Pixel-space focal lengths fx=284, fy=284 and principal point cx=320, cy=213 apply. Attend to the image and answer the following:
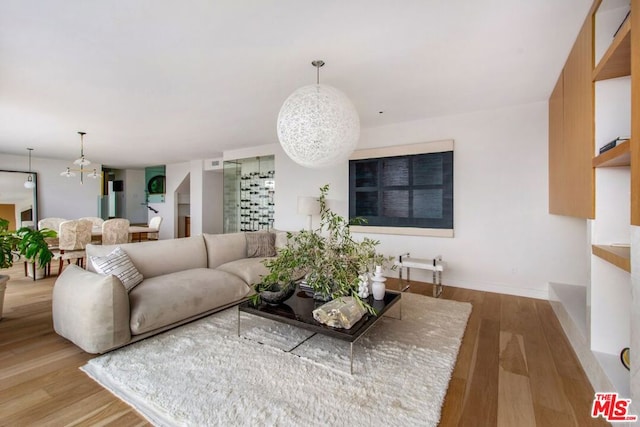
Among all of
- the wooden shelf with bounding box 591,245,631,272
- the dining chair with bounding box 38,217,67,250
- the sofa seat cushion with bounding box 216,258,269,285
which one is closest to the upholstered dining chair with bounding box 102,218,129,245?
the dining chair with bounding box 38,217,67,250

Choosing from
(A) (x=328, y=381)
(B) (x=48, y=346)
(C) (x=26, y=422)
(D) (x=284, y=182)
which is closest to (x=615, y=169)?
(A) (x=328, y=381)

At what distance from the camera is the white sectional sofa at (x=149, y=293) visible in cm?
213

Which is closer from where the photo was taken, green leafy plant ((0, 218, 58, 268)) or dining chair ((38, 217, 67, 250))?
green leafy plant ((0, 218, 58, 268))

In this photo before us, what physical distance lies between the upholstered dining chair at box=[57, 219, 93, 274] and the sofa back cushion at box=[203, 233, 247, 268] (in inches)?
106

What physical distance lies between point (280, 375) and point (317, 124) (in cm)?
188

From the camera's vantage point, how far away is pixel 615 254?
1592 millimetres

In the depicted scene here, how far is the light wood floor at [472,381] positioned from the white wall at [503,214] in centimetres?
94

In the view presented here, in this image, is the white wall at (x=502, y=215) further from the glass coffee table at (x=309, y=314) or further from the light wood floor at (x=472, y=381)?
the glass coffee table at (x=309, y=314)

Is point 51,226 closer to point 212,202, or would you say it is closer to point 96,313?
point 212,202

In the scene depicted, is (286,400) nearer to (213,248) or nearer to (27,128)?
(213,248)

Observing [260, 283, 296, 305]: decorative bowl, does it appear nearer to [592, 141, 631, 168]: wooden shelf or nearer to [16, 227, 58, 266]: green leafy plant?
[592, 141, 631, 168]: wooden shelf

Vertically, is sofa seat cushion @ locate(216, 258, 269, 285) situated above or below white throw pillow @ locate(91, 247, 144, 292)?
below

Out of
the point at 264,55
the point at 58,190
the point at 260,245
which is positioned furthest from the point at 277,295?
the point at 58,190

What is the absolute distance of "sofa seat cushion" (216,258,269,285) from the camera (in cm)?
329
